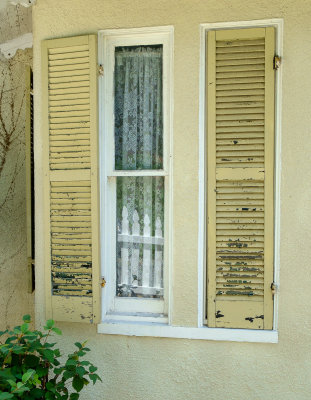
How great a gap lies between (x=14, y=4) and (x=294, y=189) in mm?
2894

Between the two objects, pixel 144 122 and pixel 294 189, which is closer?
pixel 294 189

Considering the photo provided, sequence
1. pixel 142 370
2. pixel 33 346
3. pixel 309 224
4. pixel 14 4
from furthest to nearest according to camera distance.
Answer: pixel 14 4, pixel 142 370, pixel 309 224, pixel 33 346

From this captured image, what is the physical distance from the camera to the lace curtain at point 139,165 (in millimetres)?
2992

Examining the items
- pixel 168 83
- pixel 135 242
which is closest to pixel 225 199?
pixel 135 242

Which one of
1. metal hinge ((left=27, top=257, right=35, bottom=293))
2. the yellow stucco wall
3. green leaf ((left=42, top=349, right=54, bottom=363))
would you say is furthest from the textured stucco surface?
green leaf ((left=42, top=349, right=54, bottom=363))

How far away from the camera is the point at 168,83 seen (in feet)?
9.64

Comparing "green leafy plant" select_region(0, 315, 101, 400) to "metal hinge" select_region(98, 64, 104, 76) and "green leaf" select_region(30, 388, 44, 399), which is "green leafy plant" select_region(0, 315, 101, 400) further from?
"metal hinge" select_region(98, 64, 104, 76)

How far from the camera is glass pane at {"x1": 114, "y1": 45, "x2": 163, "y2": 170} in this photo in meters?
2.99

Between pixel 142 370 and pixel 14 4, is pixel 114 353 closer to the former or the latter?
pixel 142 370

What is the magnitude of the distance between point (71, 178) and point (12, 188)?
0.97 metres

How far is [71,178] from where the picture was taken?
293cm

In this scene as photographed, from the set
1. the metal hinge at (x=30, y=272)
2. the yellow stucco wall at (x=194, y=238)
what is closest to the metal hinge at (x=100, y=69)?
the yellow stucco wall at (x=194, y=238)

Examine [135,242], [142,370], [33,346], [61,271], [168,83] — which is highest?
[168,83]

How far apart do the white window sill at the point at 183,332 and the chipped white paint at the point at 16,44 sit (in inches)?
97.7
